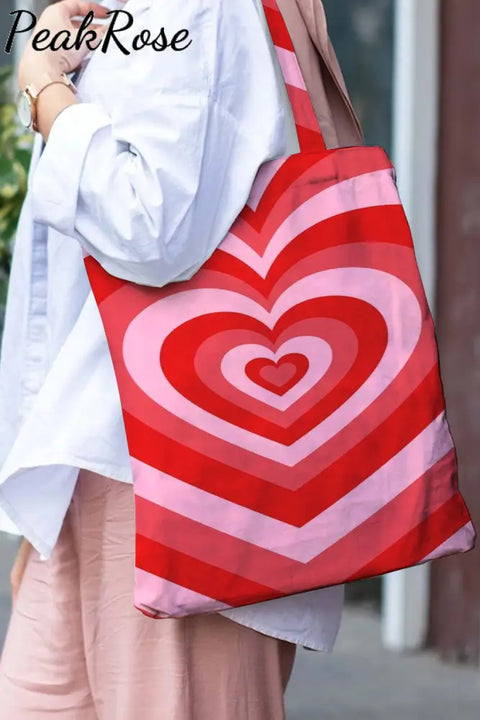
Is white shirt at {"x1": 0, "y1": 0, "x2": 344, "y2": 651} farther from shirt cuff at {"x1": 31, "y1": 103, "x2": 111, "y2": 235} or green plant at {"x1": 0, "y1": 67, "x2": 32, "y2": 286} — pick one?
green plant at {"x1": 0, "y1": 67, "x2": 32, "y2": 286}

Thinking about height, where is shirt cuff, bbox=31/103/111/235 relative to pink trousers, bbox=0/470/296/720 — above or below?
above

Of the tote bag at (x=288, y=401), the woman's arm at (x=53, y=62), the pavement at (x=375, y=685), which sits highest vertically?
the woman's arm at (x=53, y=62)

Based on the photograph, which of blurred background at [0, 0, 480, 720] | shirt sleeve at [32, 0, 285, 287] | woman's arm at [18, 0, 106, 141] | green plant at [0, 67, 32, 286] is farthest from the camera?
blurred background at [0, 0, 480, 720]

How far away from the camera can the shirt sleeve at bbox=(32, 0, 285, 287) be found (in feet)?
5.58

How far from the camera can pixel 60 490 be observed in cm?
191

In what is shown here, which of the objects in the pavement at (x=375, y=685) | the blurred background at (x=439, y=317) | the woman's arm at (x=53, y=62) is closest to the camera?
the woman's arm at (x=53, y=62)

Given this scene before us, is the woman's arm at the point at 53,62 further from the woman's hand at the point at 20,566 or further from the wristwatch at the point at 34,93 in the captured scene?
the woman's hand at the point at 20,566

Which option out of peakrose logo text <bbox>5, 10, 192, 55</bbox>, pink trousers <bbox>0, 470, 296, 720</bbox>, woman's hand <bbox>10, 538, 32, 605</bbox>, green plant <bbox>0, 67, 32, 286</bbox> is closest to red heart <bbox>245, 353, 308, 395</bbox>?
pink trousers <bbox>0, 470, 296, 720</bbox>

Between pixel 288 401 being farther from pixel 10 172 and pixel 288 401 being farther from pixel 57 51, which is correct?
pixel 10 172

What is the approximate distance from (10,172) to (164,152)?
67.2 inches

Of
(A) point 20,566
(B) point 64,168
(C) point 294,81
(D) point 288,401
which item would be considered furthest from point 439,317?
(B) point 64,168

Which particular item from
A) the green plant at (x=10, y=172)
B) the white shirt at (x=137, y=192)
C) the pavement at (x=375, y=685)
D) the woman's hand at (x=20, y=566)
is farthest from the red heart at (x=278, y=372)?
the pavement at (x=375, y=685)

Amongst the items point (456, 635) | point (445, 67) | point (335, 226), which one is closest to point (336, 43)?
point (445, 67)

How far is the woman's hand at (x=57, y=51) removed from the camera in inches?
74.0
